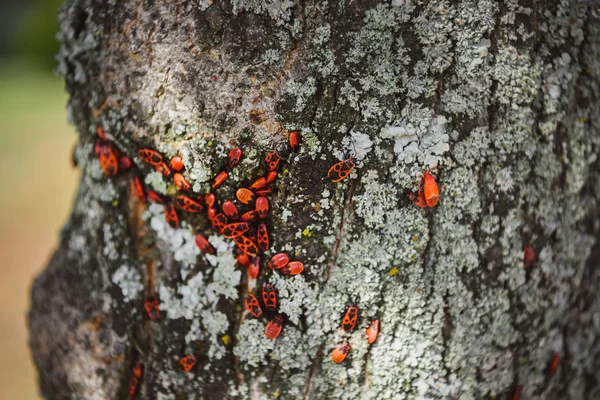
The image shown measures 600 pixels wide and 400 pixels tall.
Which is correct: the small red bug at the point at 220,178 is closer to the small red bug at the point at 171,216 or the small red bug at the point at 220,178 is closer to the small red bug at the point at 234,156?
the small red bug at the point at 234,156

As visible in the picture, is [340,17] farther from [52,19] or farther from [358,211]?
[52,19]

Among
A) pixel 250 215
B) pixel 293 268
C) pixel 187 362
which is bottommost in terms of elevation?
pixel 187 362

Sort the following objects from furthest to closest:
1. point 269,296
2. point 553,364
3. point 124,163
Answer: point 553,364, point 124,163, point 269,296

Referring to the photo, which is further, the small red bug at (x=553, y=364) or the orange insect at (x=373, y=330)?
the small red bug at (x=553, y=364)

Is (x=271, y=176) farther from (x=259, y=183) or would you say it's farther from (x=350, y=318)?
(x=350, y=318)

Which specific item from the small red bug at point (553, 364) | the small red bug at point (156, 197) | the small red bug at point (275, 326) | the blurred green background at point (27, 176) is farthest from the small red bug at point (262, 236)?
the blurred green background at point (27, 176)

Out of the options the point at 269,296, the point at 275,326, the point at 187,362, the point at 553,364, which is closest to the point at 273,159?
the point at 269,296

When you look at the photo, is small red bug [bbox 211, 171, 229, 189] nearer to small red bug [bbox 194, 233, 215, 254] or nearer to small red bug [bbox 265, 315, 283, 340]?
small red bug [bbox 194, 233, 215, 254]

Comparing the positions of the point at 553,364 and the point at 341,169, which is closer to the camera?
the point at 341,169
